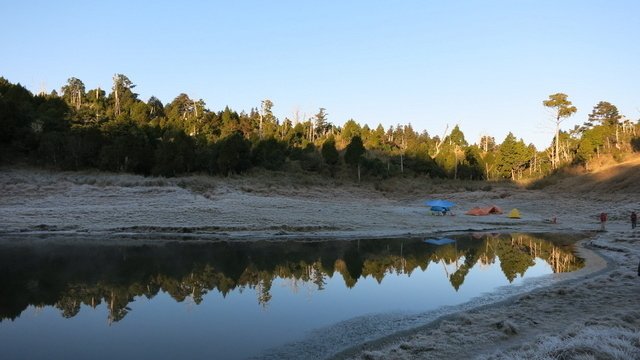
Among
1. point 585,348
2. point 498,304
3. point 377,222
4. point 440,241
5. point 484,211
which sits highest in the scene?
point 484,211

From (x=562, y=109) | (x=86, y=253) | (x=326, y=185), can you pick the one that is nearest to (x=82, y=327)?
(x=86, y=253)

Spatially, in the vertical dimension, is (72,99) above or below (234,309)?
above

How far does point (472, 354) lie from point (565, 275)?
11.6m

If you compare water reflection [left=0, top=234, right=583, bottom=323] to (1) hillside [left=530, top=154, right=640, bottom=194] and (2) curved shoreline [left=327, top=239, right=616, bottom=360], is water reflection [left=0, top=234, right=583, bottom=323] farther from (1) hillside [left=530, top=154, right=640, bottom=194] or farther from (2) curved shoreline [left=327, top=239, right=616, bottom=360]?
(1) hillside [left=530, top=154, right=640, bottom=194]

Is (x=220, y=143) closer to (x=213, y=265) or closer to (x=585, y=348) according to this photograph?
(x=213, y=265)

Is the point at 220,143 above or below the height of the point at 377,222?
above

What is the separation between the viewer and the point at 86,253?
78.8 feet

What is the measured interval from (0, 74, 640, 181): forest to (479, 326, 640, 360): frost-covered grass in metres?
50.3

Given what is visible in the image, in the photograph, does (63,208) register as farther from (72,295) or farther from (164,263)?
(72,295)

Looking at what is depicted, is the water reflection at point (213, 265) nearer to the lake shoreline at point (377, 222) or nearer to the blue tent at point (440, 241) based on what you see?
the blue tent at point (440, 241)

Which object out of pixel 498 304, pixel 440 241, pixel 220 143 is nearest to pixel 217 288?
pixel 498 304

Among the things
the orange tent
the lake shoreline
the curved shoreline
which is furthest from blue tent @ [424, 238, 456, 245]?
the orange tent

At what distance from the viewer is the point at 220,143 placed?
2456 inches

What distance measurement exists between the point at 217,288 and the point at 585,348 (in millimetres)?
12196
